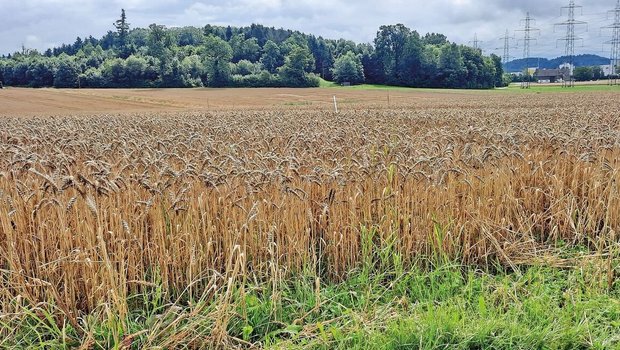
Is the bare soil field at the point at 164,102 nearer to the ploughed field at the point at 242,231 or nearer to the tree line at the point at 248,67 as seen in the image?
the ploughed field at the point at 242,231

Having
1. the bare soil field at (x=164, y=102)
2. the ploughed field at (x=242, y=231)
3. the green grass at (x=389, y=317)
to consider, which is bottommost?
the green grass at (x=389, y=317)

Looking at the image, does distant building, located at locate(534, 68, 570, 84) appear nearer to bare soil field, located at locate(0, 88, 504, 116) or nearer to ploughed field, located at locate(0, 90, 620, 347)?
bare soil field, located at locate(0, 88, 504, 116)

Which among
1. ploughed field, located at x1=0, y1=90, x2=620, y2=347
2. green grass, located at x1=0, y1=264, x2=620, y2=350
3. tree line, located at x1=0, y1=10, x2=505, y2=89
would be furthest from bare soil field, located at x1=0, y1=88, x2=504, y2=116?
tree line, located at x1=0, y1=10, x2=505, y2=89

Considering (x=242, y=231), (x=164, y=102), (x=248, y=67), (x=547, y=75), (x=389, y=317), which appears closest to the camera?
(x=389, y=317)

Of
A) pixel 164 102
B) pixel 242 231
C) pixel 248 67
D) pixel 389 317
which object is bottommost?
pixel 389 317

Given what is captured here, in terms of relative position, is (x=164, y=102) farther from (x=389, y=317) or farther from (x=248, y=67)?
(x=248, y=67)

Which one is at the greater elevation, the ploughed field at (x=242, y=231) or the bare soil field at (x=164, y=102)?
the bare soil field at (x=164, y=102)

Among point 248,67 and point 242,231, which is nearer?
point 242,231

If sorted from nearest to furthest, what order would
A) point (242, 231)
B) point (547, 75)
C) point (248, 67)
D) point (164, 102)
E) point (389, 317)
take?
1. point (389, 317)
2. point (242, 231)
3. point (164, 102)
4. point (248, 67)
5. point (547, 75)

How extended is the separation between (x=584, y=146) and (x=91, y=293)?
6.79 metres

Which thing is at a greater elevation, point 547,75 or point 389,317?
point 547,75

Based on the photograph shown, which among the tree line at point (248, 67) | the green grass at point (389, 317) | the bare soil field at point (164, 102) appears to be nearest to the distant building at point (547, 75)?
the tree line at point (248, 67)

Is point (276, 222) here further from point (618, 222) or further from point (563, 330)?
point (618, 222)

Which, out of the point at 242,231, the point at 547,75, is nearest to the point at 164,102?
the point at 242,231
